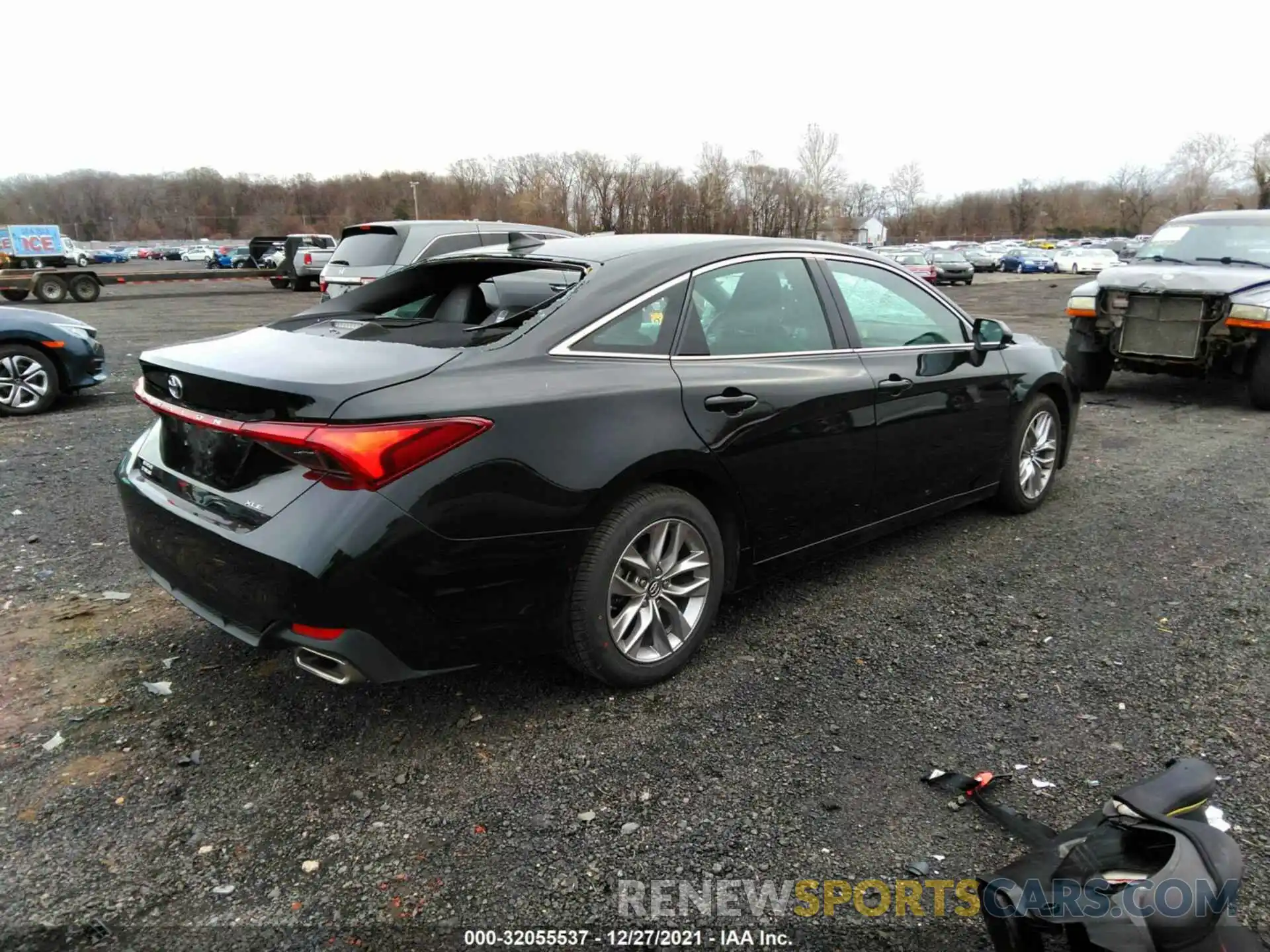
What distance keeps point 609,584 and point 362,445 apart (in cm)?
96

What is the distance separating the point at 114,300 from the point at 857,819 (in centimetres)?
2836

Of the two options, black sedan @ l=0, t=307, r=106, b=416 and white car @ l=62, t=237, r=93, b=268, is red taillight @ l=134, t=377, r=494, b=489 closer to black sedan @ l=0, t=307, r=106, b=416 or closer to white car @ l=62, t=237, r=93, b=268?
black sedan @ l=0, t=307, r=106, b=416

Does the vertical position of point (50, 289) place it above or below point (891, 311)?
below

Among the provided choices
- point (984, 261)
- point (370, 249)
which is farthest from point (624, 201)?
point (370, 249)

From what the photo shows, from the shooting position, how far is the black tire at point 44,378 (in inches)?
312

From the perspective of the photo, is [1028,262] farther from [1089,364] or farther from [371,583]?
[371,583]

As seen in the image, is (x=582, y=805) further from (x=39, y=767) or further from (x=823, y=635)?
(x=39, y=767)

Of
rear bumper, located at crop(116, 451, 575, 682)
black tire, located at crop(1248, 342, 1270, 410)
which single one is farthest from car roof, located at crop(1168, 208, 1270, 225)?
rear bumper, located at crop(116, 451, 575, 682)

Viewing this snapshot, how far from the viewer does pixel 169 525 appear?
9.38ft

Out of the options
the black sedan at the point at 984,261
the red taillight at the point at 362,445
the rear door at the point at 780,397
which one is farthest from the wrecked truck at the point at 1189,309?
the black sedan at the point at 984,261

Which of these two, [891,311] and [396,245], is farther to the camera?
[396,245]

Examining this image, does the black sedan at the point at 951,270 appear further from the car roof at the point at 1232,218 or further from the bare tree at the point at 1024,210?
the bare tree at the point at 1024,210

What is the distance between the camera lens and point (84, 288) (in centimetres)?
2442

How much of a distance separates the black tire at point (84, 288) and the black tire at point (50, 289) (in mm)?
238
